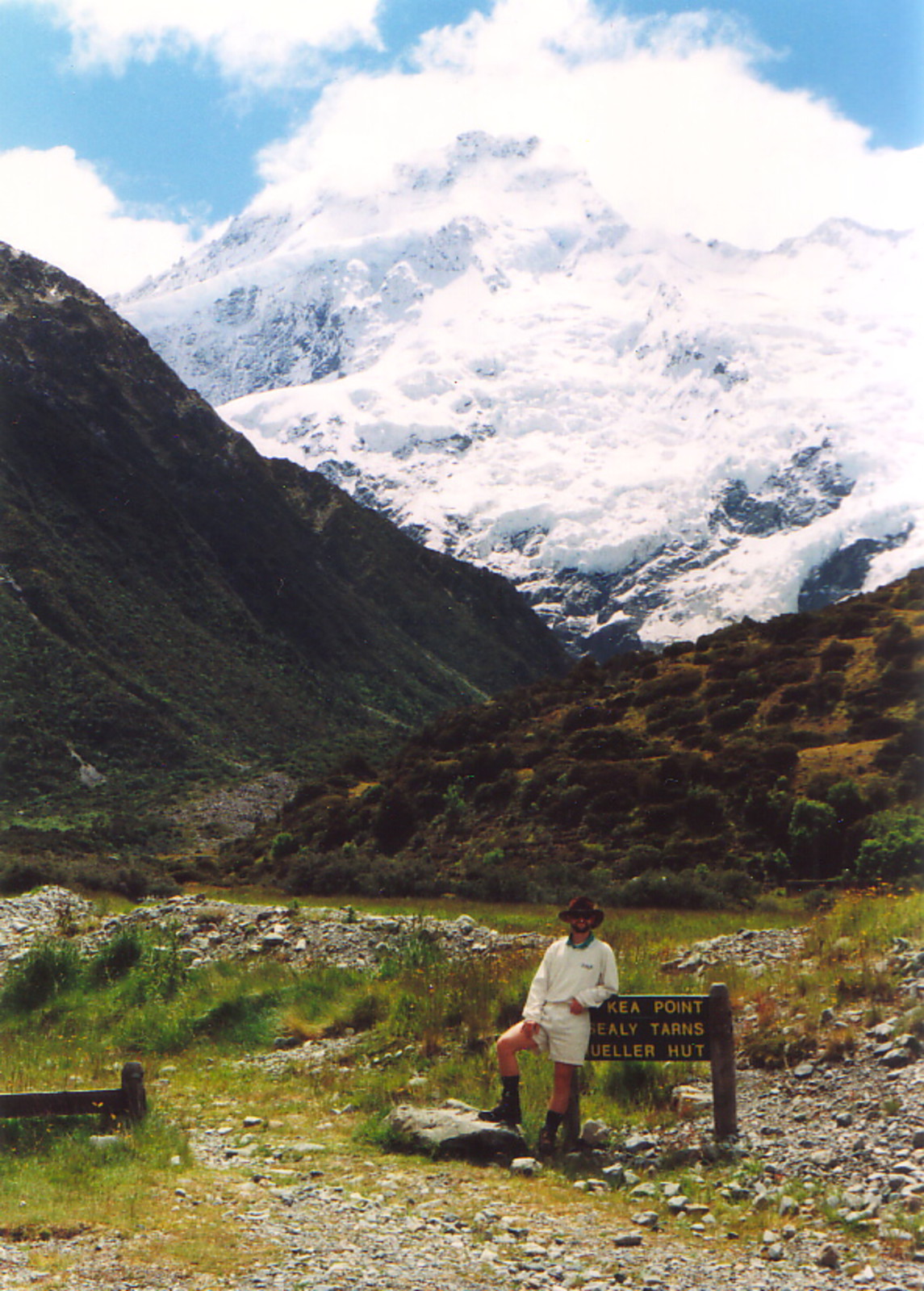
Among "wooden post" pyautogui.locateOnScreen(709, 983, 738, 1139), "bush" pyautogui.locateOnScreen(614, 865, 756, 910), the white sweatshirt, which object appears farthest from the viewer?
"bush" pyautogui.locateOnScreen(614, 865, 756, 910)

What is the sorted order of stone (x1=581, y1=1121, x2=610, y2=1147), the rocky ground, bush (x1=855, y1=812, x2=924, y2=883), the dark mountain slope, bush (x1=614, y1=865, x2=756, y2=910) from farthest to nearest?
the dark mountain slope → bush (x1=614, y1=865, x2=756, y2=910) → bush (x1=855, y1=812, x2=924, y2=883) → stone (x1=581, y1=1121, x2=610, y2=1147) → the rocky ground

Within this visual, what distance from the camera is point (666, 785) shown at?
38.2 meters

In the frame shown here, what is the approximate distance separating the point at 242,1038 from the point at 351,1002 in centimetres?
138

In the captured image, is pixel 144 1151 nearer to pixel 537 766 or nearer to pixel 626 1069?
pixel 626 1069

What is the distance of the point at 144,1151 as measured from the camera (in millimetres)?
9320

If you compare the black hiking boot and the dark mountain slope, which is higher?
the dark mountain slope

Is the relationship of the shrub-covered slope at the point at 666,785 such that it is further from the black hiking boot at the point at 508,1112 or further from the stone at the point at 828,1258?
the stone at the point at 828,1258

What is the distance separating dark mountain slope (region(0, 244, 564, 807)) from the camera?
92.7 meters

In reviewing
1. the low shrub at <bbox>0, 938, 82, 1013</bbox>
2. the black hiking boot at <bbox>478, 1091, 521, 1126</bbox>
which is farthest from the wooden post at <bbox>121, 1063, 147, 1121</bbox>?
the low shrub at <bbox>0, 938, 82, 1013</bbox>

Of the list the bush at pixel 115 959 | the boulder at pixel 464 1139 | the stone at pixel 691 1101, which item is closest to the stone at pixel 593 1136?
the boulder at pixel 464 1139

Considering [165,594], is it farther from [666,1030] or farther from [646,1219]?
[646,1219]

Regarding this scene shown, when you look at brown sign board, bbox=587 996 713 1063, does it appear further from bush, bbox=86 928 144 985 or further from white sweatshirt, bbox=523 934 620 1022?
bush, bbox=86 928 144 985

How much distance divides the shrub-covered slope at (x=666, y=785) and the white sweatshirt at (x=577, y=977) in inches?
727

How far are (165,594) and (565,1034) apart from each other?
357ft
